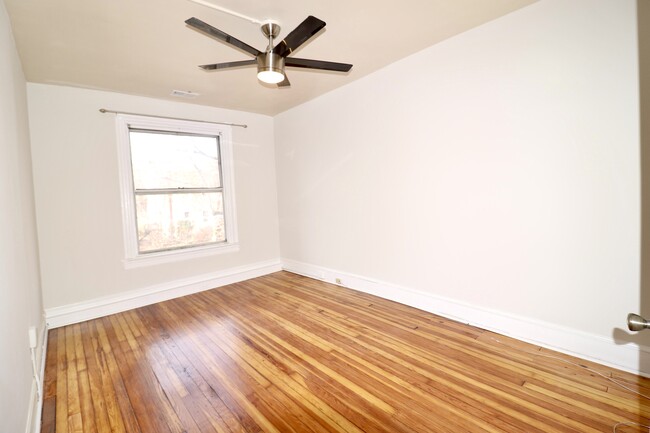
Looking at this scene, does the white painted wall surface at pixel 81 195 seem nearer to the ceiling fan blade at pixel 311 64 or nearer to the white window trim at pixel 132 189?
the white window trim at pixel 132 189

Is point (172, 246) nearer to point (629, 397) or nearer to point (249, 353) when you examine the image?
point (249, 353)

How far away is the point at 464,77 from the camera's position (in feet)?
8.52

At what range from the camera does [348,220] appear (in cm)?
382

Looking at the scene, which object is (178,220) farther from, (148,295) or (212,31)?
(212,31)

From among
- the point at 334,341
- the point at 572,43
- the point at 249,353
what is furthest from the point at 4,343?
the point at 572,43

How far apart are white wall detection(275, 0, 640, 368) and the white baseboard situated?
0.15 feet

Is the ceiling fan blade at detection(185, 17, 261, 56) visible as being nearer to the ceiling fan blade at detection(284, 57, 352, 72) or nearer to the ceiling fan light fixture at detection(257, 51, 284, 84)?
the ceiling fan light fixture at detection(257, 51, 284, 84)

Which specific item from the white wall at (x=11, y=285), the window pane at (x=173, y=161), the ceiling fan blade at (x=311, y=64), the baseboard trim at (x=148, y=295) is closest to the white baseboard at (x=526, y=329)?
the baseboard trim at (x=148, y=295)

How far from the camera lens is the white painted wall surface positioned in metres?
3.07

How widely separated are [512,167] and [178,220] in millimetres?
3894

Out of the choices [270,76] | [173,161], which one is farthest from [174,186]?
[270,76]

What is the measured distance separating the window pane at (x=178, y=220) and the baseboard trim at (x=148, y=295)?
50cm

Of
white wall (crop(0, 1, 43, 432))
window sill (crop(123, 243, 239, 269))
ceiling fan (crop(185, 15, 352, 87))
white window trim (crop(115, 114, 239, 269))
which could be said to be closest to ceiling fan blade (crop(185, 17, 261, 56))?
ceiling fan (crop(185, 15, 352, 87))

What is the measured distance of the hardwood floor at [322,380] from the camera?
1664mm
